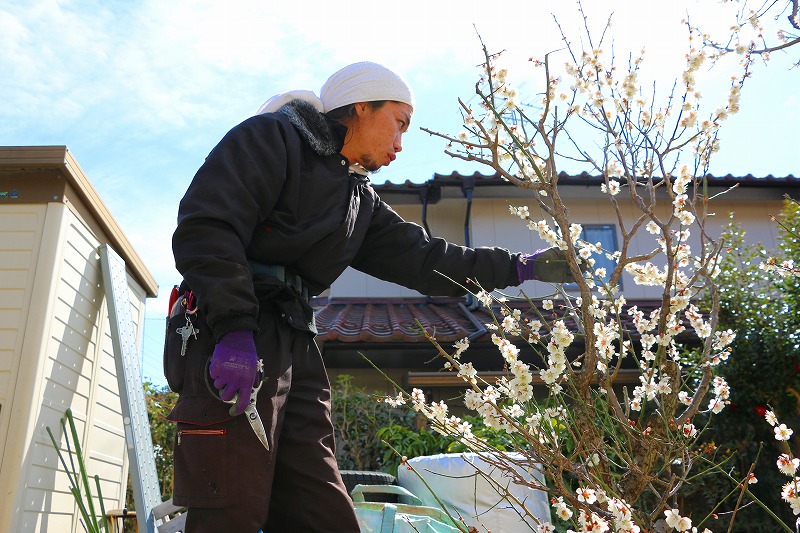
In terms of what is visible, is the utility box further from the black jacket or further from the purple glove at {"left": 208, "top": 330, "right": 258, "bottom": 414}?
the purple glove at {"left": 208, "top": 330, "right": 258, "bottom": 414}

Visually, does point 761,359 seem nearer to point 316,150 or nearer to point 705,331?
point 705,331

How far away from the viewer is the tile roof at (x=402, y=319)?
6.34 metres

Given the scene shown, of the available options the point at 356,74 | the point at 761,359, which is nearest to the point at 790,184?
the point at 761,359

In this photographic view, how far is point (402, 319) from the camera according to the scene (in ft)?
24.2

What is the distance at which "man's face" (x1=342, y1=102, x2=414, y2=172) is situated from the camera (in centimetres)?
212

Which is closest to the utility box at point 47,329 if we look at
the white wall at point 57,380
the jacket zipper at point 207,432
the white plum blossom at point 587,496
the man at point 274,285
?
the white wall at point 57,380

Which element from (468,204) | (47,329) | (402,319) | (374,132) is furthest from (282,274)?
(468,204)

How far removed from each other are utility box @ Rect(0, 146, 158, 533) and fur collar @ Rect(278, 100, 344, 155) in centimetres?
170

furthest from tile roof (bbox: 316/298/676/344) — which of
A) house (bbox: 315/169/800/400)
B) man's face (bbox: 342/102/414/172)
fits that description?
man's face (bbox: 342/102/414/172)

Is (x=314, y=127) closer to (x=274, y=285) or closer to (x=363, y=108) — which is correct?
(x=363, y=108)

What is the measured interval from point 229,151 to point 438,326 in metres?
5.22

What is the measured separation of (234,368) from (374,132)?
0.91 metres

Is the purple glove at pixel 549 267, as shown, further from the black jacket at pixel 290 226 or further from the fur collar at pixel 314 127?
the fur collar at pixel 314 127

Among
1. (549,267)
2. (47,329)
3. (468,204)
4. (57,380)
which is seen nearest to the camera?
(549,267)
